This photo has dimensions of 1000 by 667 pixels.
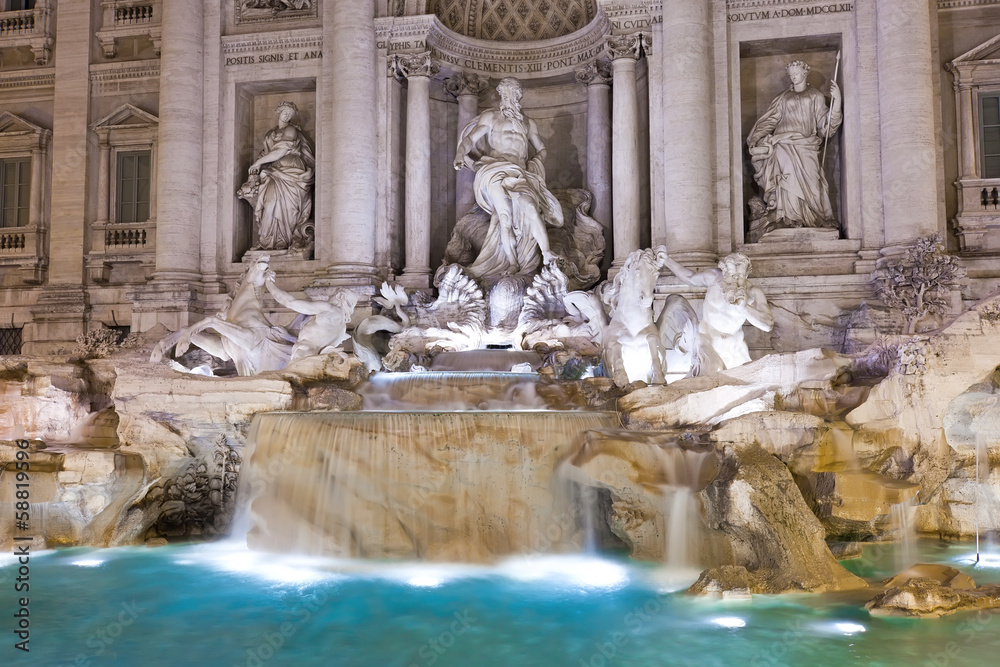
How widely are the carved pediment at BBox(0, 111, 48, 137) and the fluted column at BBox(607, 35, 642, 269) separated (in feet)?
38.3

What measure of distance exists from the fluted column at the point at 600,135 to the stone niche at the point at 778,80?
7.53 ft

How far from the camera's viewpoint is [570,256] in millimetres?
14992

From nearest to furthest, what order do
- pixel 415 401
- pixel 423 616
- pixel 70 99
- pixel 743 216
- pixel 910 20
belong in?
pixel 423 616 < pixel 415 401 < pixel 910 20 < pixel 743 216 < pixel 70 99

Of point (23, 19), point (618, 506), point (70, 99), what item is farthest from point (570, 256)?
point (23, 19)

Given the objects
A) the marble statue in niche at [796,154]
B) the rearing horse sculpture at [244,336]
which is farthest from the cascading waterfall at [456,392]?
the marble statue in niche at [796,154]

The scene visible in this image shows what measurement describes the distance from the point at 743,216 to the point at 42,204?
45.3 feet

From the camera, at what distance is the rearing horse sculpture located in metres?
12.0

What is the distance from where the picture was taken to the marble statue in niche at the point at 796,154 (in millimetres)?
14430

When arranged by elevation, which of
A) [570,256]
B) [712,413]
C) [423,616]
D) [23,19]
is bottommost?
[423,616]

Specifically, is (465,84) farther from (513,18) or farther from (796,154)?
(796,154)

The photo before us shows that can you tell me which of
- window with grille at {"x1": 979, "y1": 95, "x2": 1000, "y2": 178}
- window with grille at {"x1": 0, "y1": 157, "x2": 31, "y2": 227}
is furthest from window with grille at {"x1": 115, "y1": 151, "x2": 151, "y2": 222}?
window with grille at {"x1": 979, "y1": 95, "x2": 1000, "y2": 178}

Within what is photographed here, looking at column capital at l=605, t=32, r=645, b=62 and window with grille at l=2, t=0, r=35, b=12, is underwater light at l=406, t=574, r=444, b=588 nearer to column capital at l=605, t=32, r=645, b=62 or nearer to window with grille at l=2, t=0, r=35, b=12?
column capital at l=605, t=32, r=645, b=62

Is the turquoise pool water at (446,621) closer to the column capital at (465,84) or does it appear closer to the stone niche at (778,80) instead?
the stone niche at (778,80)

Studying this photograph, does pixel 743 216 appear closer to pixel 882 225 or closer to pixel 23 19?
pixel 882 225
